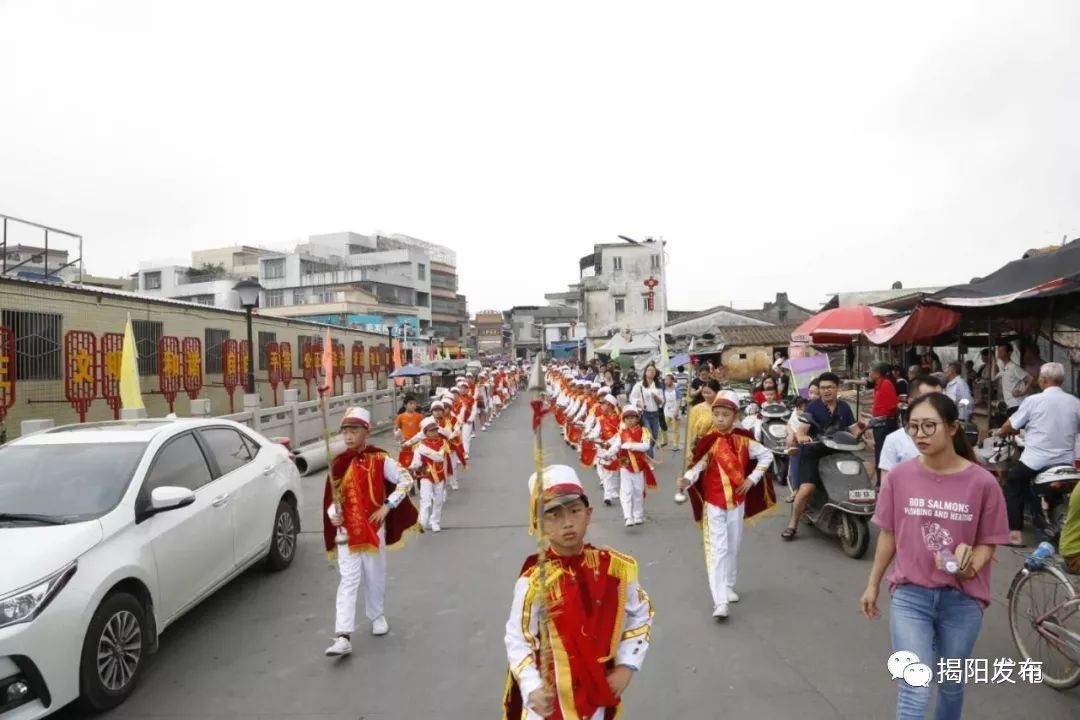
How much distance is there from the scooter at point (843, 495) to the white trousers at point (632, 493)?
76.0 inches

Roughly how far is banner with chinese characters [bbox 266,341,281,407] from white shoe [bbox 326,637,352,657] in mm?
18155

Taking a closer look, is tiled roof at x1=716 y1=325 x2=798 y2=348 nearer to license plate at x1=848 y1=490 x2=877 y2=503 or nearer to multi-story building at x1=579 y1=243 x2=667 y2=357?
license plate at x1=848 y1=490 x2=877 y2=503

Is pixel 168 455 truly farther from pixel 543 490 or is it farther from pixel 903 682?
pixel 903 682

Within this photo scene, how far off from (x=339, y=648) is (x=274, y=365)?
61.8ft

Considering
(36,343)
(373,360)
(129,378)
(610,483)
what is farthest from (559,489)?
(373,360)

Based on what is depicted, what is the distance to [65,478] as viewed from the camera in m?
4.55

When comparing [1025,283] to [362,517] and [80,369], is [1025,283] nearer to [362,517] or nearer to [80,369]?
[362,517]

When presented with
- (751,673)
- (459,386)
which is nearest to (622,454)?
(751,673)

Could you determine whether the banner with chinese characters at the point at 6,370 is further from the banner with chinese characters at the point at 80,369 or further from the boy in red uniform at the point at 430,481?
the boy in red uniform at the point at 430,481

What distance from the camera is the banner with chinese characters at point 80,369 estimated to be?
1252cm

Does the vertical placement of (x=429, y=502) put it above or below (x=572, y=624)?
below

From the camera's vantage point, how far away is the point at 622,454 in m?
8.34

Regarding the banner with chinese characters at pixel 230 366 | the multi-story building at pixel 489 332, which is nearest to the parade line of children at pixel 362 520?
the banner with chinese characters at pixel 230 366

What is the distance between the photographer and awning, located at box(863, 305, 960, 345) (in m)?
8.92
